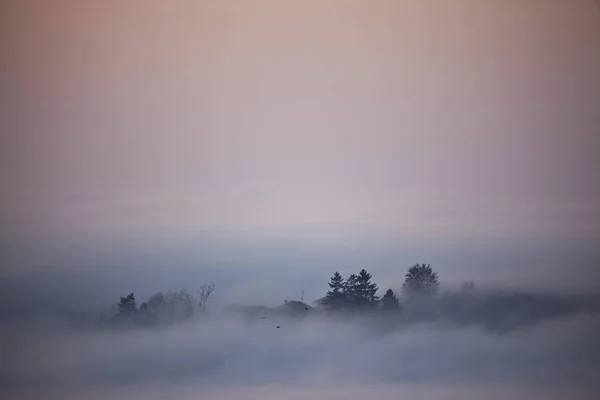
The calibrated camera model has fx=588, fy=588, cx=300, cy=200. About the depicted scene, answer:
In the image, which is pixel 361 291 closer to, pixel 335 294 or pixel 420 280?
pixel 335 294

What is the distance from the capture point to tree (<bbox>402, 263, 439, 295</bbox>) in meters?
2.30

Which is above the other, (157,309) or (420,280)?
(420,280)

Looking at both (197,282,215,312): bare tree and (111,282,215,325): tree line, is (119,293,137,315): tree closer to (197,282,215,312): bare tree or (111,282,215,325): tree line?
(111,282,215,325): tree line

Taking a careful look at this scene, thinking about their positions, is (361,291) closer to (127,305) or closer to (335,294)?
(335,294)

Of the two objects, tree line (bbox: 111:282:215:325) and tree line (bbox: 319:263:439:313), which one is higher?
tree line (bbox: 319:263:439:313)

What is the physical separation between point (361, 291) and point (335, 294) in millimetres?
102

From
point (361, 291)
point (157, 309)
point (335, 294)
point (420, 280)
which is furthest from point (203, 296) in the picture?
point (420, 280)

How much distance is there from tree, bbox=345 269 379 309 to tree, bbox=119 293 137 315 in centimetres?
82

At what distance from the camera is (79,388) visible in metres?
2.23

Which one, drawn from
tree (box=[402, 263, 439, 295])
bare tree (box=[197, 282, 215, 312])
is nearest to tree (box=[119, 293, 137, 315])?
bare tree (box=[197, 282, 215, 312])

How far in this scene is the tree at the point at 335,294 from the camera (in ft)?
7.49

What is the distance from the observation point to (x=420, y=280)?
7.57 feet

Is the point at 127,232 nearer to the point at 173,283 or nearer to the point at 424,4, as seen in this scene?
the point at 173,283

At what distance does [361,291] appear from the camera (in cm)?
229
